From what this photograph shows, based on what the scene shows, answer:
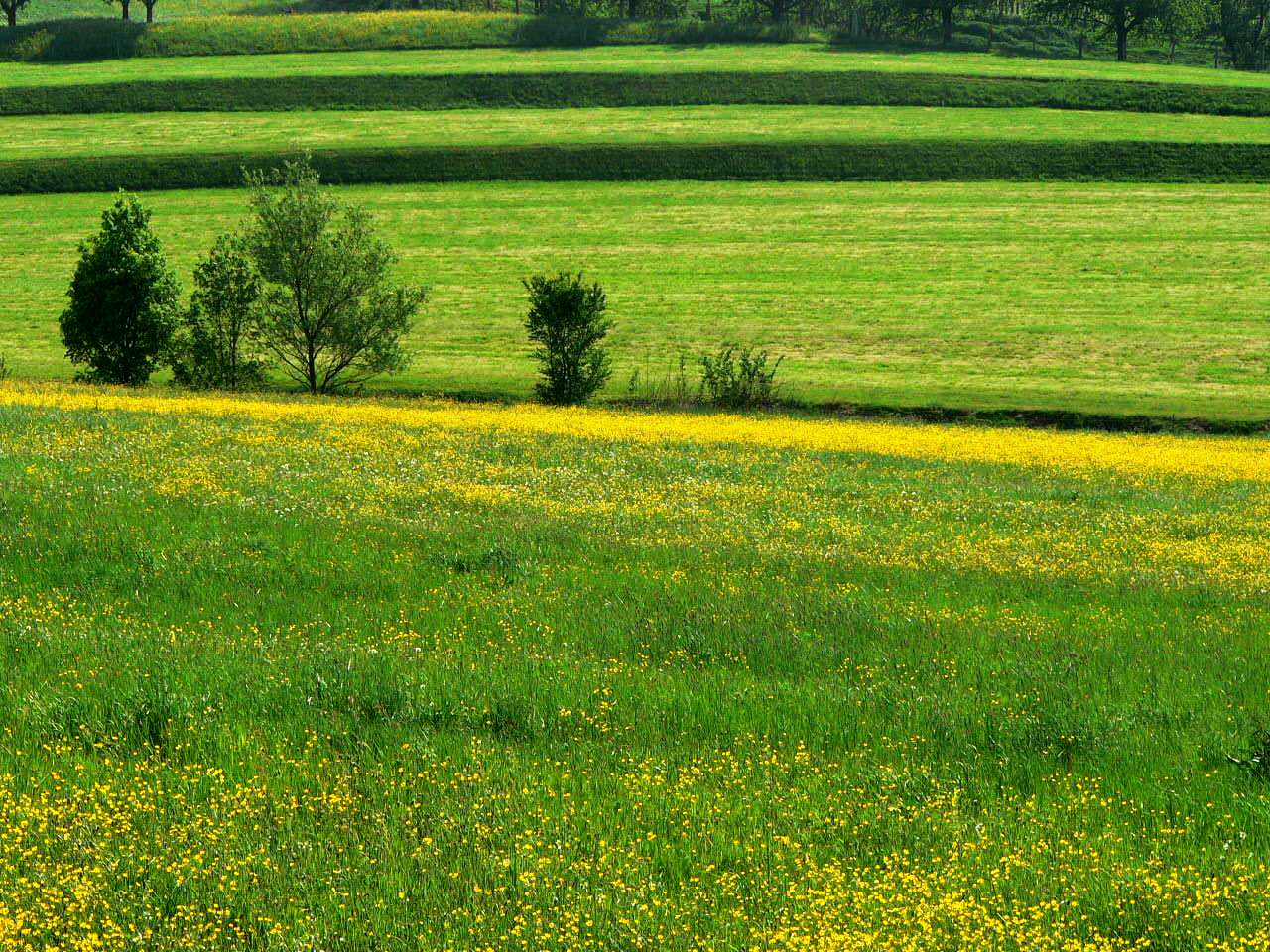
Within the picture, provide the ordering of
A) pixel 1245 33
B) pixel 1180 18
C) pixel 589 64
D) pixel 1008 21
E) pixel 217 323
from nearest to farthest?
1. pixel 217 323
2. pixel 589 64
3. pixel 1180 18
4. pixel 1245 33
5. pixel 1008 21

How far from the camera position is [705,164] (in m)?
94.5

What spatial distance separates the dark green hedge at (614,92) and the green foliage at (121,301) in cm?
→ 7487

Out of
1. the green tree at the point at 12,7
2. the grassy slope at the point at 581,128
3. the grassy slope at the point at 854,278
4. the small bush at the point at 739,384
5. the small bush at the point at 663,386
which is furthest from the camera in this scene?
the green tree at the point at 12,7

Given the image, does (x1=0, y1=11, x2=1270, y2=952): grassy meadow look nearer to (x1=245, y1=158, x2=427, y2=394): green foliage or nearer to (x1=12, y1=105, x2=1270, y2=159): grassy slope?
(x1=245, y1=158, x2=427, y2=394): green foliage

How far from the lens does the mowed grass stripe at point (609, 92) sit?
112375 mm

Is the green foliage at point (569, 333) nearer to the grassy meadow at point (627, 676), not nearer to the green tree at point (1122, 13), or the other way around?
the grassy meadow at point (627, 676)

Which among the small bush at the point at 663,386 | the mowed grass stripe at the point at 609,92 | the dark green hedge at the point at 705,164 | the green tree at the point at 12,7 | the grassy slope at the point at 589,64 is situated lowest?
the small bush at the point at 663,386

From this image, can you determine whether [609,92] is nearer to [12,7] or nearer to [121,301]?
[121,301]

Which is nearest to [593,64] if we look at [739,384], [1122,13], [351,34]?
Result: [351,34]

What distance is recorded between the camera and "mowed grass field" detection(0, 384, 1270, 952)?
20.9ft

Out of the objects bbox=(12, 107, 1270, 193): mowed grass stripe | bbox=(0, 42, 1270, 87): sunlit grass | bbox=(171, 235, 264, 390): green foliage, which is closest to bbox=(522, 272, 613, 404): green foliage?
bbox=(171, 235, 264, 390): green foliage

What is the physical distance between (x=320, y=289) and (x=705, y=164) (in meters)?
53.9

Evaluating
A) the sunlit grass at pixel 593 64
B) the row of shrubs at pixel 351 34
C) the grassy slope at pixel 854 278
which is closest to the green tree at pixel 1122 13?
the sunlit grass at pixel 593 64

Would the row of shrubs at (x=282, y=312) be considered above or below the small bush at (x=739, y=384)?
above
